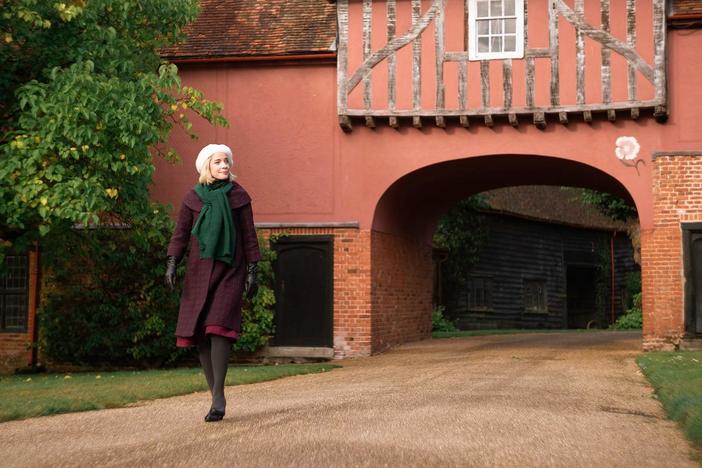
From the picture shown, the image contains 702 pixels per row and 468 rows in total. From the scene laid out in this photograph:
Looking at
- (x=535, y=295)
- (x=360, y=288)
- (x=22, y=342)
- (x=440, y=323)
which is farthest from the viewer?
(x=535, y=295)

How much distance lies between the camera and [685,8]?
17422mm

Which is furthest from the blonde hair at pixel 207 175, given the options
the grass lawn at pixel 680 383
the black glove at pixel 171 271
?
the grass lawn at pixel 680 383

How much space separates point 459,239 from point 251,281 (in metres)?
24.3

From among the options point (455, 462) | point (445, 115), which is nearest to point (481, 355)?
point (445, 115)

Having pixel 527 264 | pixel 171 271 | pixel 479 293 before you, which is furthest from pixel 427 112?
pixel 527 264

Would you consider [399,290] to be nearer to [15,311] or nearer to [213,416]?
[15,311]

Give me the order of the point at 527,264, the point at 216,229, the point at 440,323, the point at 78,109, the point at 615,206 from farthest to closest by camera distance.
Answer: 1. the point at 527,264
2. the point at 440,323
3. the point at 615,206
4. the point at 78,109
5. the point at 216,229

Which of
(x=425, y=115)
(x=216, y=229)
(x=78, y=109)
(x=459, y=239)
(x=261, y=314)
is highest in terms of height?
(x=425, y=115)

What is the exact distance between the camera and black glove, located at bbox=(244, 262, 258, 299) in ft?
23.7

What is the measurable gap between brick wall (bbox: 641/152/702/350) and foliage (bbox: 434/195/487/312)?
13085 millimetres

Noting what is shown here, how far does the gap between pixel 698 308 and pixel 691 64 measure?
397 centimetres

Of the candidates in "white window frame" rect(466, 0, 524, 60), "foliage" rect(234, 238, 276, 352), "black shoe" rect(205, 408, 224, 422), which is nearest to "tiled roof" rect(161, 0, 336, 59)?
"white window frame" rect(466, 0, 524, 60)

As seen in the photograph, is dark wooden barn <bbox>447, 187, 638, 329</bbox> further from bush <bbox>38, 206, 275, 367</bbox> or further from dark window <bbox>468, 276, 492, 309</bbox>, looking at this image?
bush <bbox>38, 206, 275, 367</bbox>

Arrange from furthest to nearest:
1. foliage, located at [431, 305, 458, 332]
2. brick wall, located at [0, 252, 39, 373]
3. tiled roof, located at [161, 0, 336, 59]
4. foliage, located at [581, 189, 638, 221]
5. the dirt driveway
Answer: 1. foliage, located at [431, 305, 458, 332]
2. foliage, located at [581, 189, 638, 221]
3. brick wall, located at [0, 252, 39, 373]
4. tiled roof, located at [161, 0, 336, 59]
5. the dirt driveway
